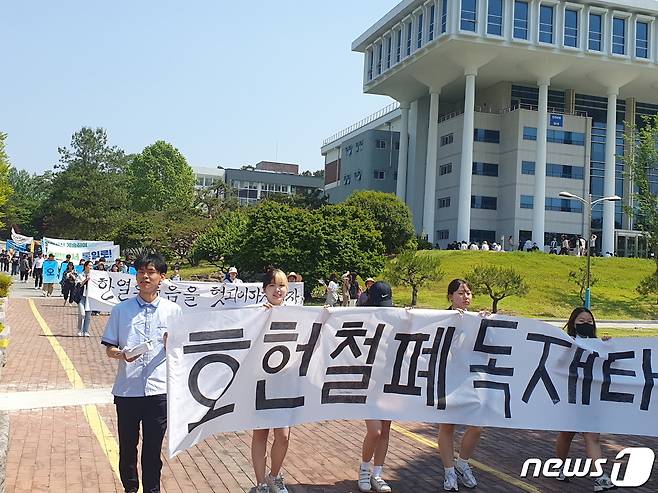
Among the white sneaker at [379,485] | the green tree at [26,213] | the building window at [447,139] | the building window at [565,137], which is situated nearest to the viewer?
the white sneaker at [379,485]

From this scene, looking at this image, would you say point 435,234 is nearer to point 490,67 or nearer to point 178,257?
point 490,67

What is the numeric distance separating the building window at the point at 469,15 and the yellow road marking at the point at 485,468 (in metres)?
56.7

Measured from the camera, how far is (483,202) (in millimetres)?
69875

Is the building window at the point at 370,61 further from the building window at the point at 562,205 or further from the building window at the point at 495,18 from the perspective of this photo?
the building window at the point at 562,205

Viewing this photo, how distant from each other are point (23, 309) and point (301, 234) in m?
16.7

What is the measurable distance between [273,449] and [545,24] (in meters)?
64.3

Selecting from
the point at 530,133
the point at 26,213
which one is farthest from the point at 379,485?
the point at 26,213

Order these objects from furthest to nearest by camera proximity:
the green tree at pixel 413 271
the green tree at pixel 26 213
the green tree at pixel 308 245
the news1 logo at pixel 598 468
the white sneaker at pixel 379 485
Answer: the green tree at pixel 26 213 < the green tree at pixel 308 245 < the green tree at pixel 413 271 < the news1 logo at pixel 598 468 < the white sneaker at pixel 379 485

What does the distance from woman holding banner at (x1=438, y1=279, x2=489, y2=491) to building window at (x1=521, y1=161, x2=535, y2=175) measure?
6335 cm

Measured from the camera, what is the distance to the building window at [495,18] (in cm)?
6178

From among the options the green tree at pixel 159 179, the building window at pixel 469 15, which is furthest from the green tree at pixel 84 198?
the building window at pixel 469 15

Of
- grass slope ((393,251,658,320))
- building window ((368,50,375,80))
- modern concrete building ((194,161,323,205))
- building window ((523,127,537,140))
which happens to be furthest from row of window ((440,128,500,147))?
modern concrete building ((194,161,323,205))

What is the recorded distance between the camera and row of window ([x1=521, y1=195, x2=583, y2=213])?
221 feet

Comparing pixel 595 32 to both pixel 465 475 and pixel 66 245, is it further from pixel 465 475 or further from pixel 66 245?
pixel 465 475
